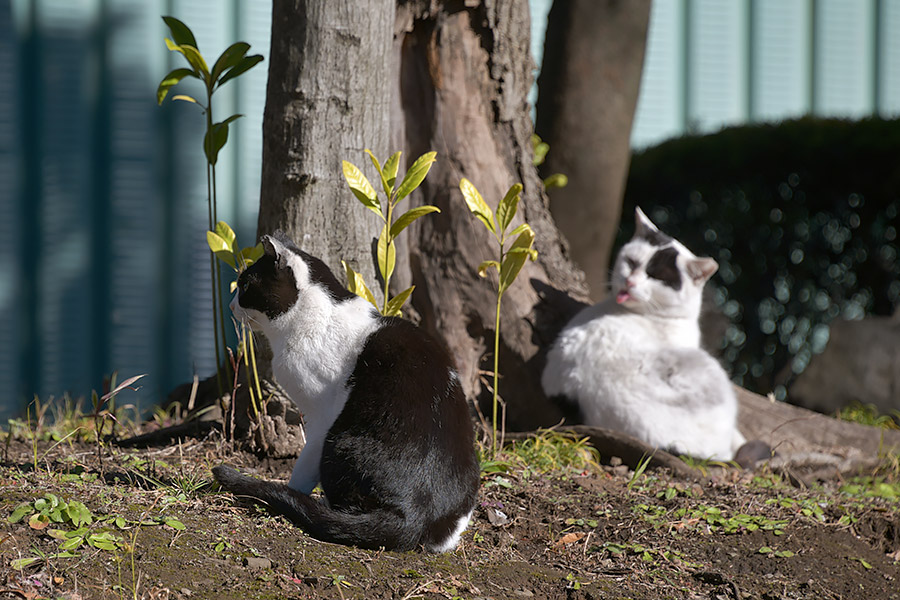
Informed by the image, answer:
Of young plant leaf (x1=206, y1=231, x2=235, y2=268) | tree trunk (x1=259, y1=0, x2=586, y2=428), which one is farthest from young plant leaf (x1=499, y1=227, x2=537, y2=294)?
young plant leaf (x1=206, y1=231, x2=235, y2=268)

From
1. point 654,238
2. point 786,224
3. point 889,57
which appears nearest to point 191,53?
point 654,238

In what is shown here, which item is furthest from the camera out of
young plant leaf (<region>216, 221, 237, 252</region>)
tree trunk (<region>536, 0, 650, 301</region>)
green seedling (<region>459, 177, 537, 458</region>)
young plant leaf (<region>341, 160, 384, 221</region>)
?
tree trunk (<region>536, 0, 650, 301</region>)

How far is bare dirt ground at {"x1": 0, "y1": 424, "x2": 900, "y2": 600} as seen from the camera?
7.07ft

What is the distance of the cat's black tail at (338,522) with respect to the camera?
2385mm

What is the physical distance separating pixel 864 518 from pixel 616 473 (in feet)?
3.21

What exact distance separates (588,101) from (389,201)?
8.52 feet

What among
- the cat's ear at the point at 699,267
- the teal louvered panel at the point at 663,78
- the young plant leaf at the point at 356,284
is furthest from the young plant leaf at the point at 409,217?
the teal louvered panel at the point at 663,78

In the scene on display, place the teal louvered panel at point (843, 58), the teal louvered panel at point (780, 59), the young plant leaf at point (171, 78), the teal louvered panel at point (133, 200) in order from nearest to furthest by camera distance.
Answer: the young plant leaf at point (171, 78) < the teal louvered panel at point (133, 200) < the teal louvered panel at point (780, 59) < the teal louvered panel at point (843, 58)

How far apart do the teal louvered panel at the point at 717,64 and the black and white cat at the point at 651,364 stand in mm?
3302

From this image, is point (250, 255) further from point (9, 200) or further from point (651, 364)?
point (9, 200)

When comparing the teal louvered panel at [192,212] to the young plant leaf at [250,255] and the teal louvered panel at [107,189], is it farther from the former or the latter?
the young plant leaf at [250,255]

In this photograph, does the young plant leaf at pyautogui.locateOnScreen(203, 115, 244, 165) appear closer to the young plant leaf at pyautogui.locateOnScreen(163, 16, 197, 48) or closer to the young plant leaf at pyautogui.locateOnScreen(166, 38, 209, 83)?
the young plant leaf at pyautogui.locateOnScreen(166, 38, 209, 83)

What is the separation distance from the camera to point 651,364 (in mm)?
3803

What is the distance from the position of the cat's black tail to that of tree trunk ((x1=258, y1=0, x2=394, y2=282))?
1.14 meters
